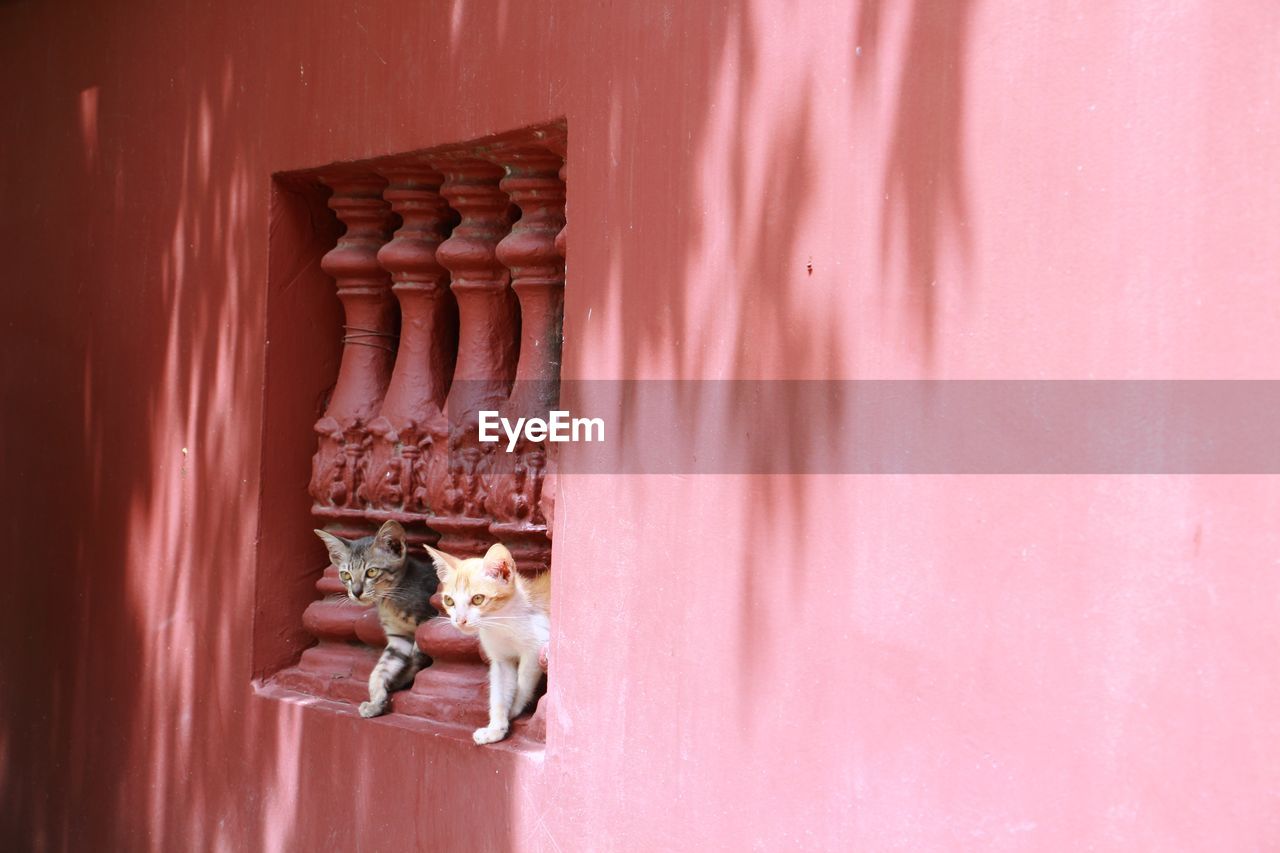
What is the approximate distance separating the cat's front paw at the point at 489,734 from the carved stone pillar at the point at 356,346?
3.54 ft

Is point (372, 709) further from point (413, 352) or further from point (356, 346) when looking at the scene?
point (356, 346)

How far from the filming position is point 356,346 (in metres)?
4.82

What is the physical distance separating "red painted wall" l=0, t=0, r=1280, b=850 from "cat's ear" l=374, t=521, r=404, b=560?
54cm

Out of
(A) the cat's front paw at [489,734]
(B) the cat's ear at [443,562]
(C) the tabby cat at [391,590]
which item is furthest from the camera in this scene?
(C) the tabby cat at [391,590]

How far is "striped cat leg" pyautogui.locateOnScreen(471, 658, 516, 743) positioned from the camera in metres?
3.94

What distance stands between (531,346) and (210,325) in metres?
1.46

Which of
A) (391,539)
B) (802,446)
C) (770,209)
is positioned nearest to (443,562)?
(391,539)

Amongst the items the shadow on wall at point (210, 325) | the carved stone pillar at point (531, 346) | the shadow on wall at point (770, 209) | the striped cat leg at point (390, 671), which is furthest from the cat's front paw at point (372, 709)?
the shadow on wall at point (770, 209)

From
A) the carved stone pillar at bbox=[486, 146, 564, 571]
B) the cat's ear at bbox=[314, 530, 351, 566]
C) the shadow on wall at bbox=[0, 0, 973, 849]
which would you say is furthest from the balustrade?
the shadow on wall at bbox=[0, 0, 973, 849]

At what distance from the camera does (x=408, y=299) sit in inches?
181

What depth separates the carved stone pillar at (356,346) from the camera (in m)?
4.69

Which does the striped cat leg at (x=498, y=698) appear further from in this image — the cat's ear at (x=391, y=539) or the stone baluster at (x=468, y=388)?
the cat's ear at (x=391, y=539)

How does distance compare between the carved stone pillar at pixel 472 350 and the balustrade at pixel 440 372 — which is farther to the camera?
the carved stone pillar at pixel 472 350

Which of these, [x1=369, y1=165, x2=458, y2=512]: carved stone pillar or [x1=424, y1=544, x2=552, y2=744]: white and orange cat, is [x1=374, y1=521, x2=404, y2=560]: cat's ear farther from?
[x1=424, y1=544, x2=552, y2=744]: white and orange cat
